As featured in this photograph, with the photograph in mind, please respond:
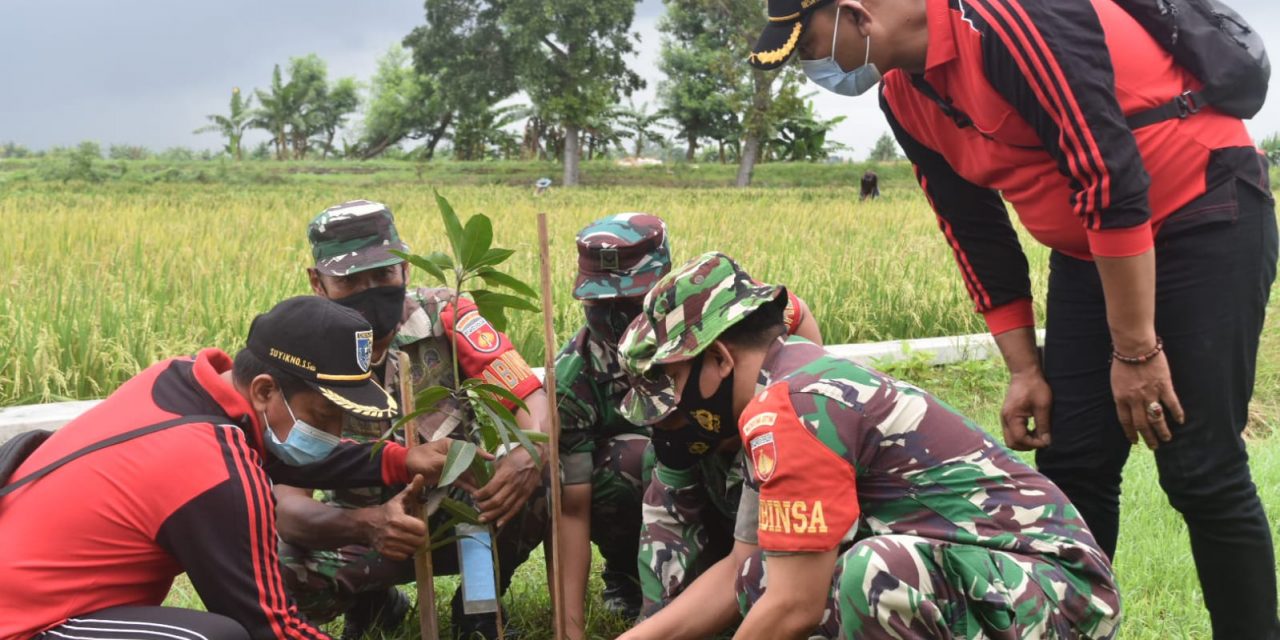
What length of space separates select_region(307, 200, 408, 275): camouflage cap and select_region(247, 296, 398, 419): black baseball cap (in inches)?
29.4

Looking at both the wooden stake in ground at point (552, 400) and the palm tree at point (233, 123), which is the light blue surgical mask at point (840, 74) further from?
the palm tree at point (233, 123)

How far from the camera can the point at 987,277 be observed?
2.73 metres

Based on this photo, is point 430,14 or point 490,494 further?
point 430,14

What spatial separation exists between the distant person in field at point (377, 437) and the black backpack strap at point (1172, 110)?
146 centimetres

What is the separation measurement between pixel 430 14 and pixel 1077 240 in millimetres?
29741

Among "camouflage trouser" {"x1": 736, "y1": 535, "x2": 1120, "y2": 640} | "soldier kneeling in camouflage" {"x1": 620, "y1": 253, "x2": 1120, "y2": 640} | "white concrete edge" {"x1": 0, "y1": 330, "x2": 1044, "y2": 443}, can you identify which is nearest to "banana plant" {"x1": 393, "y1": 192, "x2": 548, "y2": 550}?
"soldier kneeling in camouflage" {"x1": 620, "y1": 253, "x2": 1120, "y2": 640}

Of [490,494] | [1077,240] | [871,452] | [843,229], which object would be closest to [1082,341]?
[1077,240]

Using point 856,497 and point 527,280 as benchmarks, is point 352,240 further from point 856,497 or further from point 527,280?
point 527,280

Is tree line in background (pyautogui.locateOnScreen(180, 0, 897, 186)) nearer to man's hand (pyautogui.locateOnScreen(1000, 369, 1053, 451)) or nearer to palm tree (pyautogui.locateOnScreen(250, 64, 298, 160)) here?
palm tree (pyautogui.locateOnScreen(250, 64, 298, 160))

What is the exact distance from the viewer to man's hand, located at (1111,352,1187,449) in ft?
7.17

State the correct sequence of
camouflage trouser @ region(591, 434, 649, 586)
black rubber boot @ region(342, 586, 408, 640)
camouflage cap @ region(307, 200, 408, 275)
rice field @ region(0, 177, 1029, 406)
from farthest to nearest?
rice field @ region(0, 177, 1029, 406) → camouflage trouser @ region(591, 434, 649, 586) → black rubber boot @ region(342, 586, 408, 640) → camouflage cap @ region(307, 200, 408, 275)

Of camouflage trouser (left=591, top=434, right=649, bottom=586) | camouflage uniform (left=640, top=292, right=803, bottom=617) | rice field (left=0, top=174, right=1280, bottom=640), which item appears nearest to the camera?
camouflage uniform (left=640, top=292, right=803, bottom=617)

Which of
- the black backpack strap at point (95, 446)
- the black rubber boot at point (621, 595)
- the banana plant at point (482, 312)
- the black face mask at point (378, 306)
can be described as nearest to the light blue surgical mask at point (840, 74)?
the banana plant at point (482, 312)

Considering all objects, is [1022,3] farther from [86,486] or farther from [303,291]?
[303,291]
